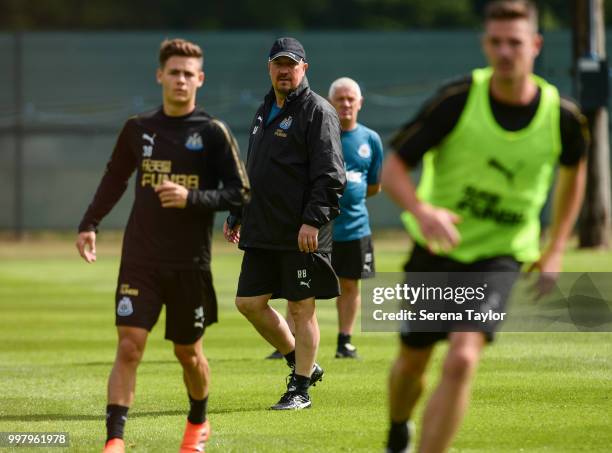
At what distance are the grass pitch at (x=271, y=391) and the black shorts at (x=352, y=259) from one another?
746mm

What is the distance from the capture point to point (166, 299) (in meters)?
7.50

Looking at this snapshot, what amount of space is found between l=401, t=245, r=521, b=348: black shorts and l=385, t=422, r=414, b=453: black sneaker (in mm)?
434

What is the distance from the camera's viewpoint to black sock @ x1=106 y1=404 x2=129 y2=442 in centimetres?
735

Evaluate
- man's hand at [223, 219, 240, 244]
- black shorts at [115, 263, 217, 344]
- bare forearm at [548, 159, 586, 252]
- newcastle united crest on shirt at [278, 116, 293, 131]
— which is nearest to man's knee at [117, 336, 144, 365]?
black shorts at [115, 263, 217, 344]

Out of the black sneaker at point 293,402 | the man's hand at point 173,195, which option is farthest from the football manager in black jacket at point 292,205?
the man's hand at point 173,195

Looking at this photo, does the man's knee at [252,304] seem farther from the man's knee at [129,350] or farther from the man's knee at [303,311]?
the man's knee at [129,350]

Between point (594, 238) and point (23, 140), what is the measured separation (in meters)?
14.8

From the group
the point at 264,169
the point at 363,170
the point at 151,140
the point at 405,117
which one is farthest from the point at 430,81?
the point at 151,140

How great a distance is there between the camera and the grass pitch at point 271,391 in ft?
27.3

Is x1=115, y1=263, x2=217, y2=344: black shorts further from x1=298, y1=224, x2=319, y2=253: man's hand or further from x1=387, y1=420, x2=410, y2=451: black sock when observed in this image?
x1=298, y1=224, x2=319, y2=253: man's hand

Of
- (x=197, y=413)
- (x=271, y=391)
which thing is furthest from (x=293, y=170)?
(x=197, y=413)

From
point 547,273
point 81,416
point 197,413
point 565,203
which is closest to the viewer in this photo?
point 547,273

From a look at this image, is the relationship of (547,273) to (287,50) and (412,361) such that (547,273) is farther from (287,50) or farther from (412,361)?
(287,50)

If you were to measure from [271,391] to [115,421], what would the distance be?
3.23m
